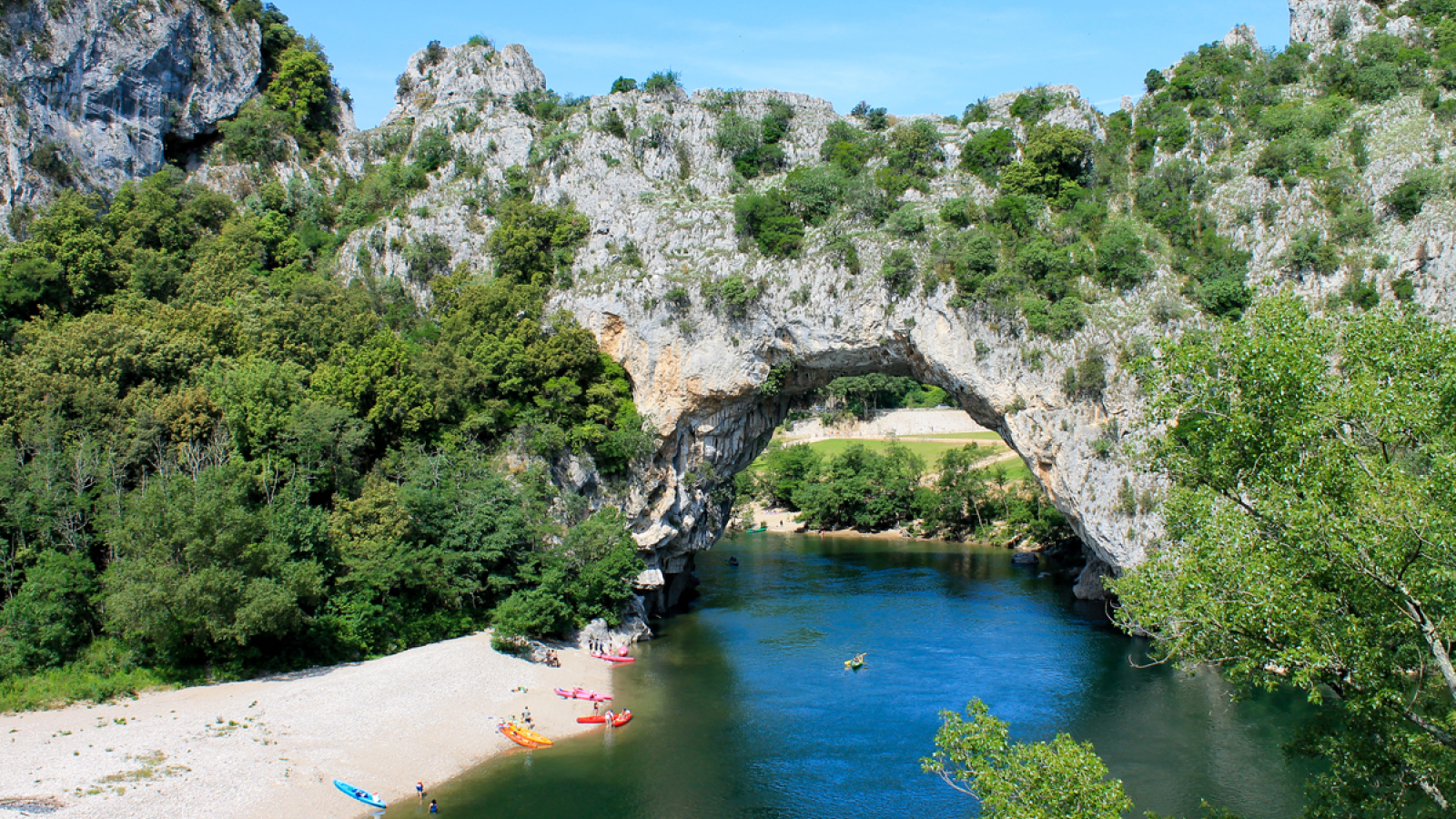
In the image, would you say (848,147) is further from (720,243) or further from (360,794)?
(360,794)

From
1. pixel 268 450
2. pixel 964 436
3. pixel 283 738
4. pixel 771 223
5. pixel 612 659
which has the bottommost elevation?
pixel 612 659

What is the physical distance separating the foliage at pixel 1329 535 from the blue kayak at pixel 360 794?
20.1 meters

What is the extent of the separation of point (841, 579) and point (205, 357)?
1447 inches

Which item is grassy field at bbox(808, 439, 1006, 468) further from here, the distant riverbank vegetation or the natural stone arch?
the distant riverbank vegetation

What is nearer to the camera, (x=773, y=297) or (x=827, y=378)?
(x=773, y=297)

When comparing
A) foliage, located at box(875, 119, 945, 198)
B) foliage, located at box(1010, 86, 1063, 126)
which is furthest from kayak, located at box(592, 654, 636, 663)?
foliage, located at box(1010, 86, 1063, 126)

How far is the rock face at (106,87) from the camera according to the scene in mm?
47625

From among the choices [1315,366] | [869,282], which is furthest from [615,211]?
[1315,366]

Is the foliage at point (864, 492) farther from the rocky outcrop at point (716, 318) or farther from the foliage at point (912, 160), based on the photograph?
the foliage at point (912, 160)

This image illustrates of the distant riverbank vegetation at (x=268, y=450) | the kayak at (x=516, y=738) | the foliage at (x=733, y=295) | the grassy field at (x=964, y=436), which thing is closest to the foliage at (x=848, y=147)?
the foliage at (x=733, y=295)

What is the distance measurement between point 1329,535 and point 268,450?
36.9m

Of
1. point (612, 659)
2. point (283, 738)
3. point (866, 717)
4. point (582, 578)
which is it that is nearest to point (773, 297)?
point (582, 578)

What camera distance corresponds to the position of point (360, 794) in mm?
24312

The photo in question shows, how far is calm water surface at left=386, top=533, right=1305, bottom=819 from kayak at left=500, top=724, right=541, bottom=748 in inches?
16.7
